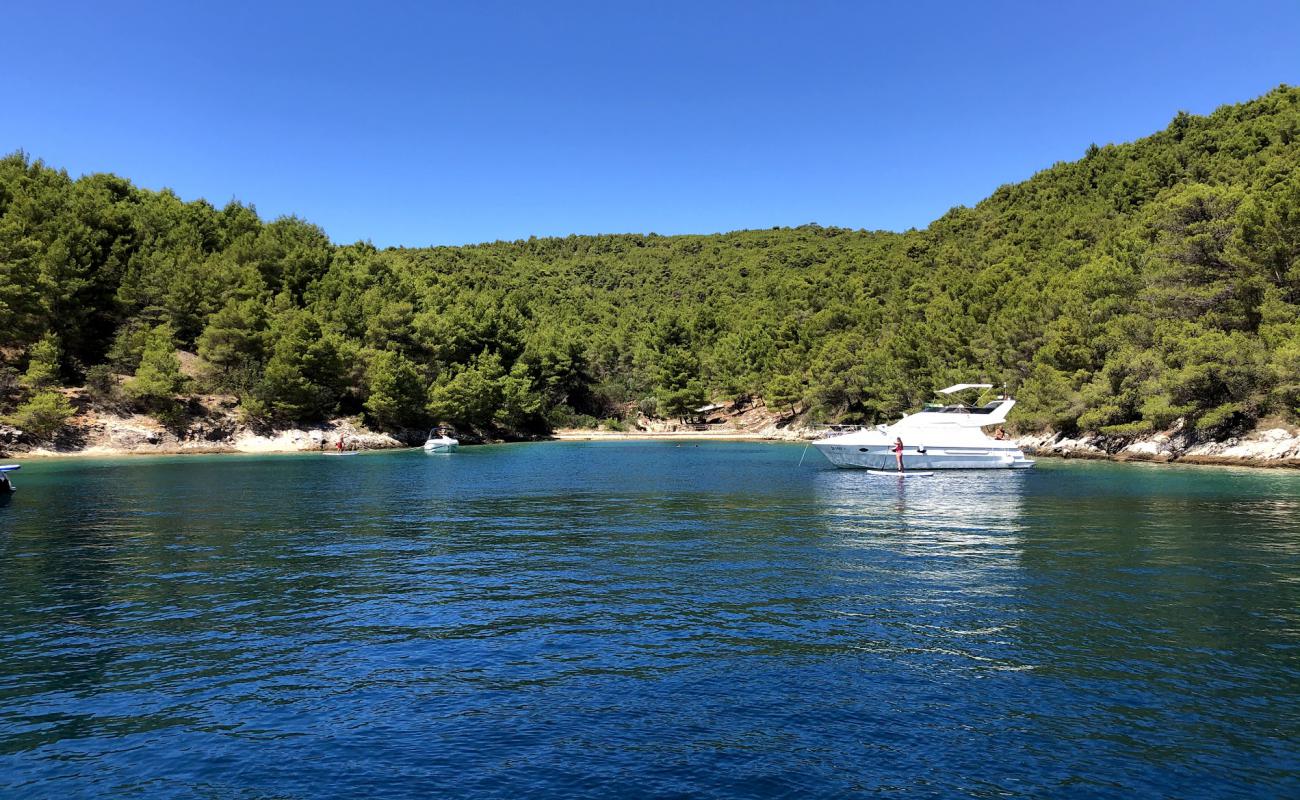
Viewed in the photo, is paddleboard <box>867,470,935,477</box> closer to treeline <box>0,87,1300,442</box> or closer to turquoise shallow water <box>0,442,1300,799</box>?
treeline <box>0,87,1300,442</box>

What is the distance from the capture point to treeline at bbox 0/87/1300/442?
50.1 m

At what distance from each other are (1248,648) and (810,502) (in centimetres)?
2045

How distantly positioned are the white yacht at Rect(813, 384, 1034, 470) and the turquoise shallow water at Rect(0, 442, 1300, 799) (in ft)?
64.3

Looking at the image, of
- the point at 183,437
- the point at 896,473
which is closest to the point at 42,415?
the point at 183,437

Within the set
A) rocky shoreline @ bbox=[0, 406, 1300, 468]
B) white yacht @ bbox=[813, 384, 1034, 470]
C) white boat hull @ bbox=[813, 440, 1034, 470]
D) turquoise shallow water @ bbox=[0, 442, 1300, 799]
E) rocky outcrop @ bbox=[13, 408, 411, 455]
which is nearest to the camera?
turquoise shallow water @ bbox=[0, 442, 1300, 799]

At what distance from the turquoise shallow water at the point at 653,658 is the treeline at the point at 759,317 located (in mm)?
30397

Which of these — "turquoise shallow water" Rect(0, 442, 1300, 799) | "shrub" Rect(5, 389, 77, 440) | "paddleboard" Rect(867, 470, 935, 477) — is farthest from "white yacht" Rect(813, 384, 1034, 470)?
"shrub" Rect(5, 389, 77, 440)

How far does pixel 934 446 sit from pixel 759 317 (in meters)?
81.7

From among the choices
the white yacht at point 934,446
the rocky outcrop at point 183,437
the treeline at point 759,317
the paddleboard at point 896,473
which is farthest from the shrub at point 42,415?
the paddleboard at point 896,473

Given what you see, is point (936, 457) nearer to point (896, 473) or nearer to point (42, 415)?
point (896, 473)

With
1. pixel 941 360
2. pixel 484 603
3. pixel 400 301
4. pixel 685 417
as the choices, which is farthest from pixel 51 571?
pixel 685 417

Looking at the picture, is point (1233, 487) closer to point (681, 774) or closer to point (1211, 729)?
point (1211, 729)

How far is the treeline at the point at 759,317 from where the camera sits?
164ft

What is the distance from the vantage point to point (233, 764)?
8.12 m
